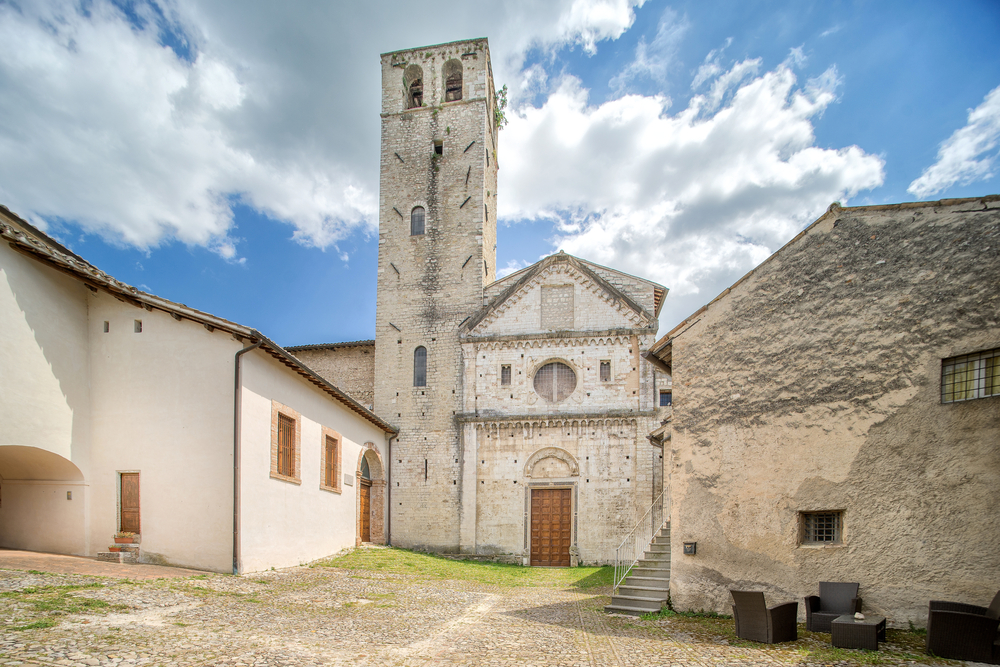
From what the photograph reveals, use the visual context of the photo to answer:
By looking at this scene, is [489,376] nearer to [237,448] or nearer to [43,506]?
[237,448]

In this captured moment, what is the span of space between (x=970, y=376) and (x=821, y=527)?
2.98 m

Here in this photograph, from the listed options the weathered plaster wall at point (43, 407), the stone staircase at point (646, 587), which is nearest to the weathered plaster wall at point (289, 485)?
the weathered plaster wall at point (43, 407)

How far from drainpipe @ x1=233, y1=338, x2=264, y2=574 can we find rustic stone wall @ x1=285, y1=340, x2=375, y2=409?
12.4m

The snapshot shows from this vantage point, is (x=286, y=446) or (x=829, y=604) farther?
(x=286, y=446)

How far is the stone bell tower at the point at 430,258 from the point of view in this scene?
2345 cm

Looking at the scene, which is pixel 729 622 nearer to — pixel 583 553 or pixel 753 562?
pixel 753 562

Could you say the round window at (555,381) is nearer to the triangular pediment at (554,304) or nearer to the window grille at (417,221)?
the triangular pediment at (554,304)

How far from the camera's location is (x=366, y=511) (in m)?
22.9

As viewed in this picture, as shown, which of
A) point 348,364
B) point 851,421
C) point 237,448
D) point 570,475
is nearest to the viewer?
point 851,421

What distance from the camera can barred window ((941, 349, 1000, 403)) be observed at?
859 centimetres

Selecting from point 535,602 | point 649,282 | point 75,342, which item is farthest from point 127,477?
point 649,282

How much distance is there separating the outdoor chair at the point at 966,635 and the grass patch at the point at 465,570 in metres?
9.18

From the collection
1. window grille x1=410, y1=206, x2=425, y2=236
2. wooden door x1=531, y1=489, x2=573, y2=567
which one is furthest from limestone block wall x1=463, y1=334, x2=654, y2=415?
window grille x1=410, y1=206, x2=425, y2=236

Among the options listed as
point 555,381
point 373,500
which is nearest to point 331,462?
point 373,500
